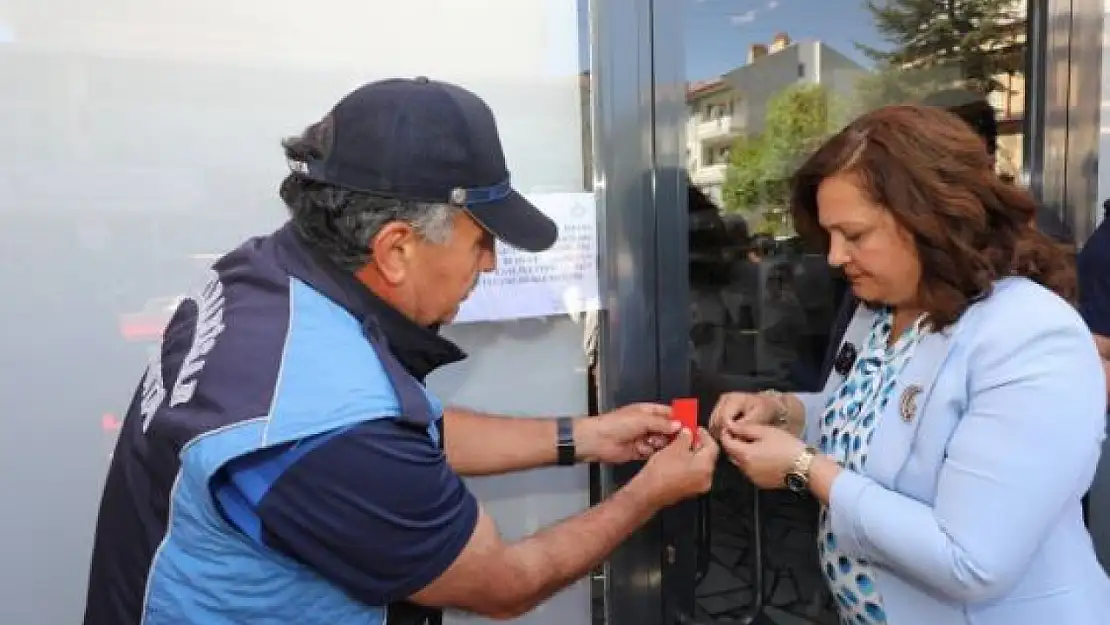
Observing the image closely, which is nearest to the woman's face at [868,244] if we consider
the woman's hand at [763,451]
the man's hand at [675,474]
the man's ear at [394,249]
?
the woman's hand at [763,451]

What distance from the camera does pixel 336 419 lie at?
1120 mm

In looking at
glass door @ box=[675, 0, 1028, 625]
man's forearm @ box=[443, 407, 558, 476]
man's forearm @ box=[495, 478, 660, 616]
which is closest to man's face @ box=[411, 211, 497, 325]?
man's forearm @ box=[495, 478, 660, 616]

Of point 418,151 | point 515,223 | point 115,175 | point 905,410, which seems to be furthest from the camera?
point 115,175

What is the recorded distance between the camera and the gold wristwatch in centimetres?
151

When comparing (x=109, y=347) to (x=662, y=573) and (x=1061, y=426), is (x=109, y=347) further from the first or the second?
(x=1061, y=426)

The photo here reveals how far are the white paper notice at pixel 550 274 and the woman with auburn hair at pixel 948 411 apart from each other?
1.80ft

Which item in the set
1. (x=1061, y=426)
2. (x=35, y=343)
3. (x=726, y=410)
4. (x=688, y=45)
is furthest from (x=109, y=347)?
(x=1061, y=426)

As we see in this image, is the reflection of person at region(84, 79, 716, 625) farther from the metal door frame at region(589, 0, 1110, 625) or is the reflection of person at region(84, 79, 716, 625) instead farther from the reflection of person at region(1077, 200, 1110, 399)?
the reflection of person at region(1077, 200, 1110, 399)

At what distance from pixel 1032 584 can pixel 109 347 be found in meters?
1.76

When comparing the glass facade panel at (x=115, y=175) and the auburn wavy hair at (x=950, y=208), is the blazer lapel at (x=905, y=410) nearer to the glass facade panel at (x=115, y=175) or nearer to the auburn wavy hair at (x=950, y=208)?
the auburn wavy hair at (x=950, y=208)

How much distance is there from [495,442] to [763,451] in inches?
23.0

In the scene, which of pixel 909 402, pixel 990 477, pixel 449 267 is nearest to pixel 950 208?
pixel 909 402

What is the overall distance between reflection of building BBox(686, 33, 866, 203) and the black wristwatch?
26.6 inches

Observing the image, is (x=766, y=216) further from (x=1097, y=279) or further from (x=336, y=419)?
(x=336, y=419)
